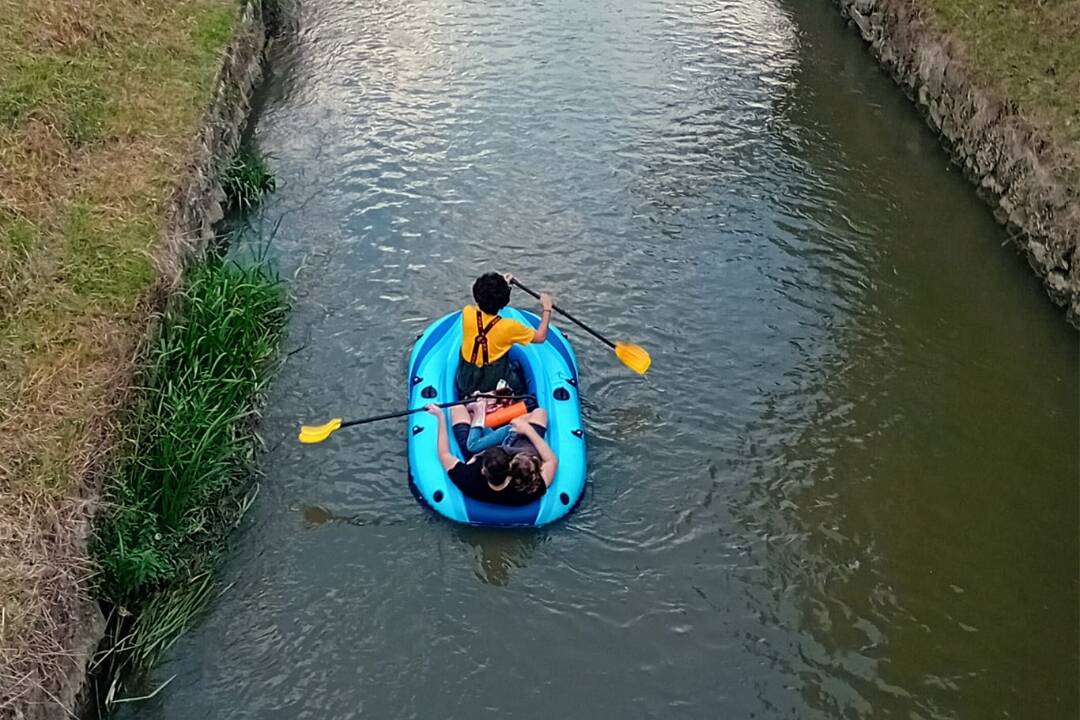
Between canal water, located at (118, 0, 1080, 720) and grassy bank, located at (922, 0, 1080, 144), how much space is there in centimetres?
105

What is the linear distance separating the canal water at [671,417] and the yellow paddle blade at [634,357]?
0.24 m

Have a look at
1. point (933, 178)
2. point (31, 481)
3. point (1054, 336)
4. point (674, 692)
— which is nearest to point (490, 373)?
point (674, 692)

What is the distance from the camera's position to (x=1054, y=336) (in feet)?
27.3

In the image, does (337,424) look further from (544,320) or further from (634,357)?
(634,357)

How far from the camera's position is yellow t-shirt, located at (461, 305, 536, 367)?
6699 mm

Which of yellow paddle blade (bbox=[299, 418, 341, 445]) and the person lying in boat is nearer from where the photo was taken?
the person lying in boat

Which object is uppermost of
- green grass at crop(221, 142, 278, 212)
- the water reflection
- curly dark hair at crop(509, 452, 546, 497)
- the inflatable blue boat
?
curly dark hair at crop(509, 452, 546, 497)

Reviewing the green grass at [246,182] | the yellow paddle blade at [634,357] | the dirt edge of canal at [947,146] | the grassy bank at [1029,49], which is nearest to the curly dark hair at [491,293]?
the yellow paddle blade at [634,357]

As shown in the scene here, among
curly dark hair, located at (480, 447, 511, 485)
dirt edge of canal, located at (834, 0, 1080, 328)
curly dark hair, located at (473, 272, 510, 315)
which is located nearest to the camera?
curly dark hair, located at (480, 447, 511, 485)

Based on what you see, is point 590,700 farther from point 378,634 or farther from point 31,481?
point 31,481

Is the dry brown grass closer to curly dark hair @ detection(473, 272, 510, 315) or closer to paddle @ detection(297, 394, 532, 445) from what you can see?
paddle @ detection(297, 394, 532, 445)

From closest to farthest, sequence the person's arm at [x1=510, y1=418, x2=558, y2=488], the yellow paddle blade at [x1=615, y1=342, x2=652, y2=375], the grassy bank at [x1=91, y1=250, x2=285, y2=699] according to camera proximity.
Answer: the grassy bank at [x1=91, y1=250, x2=285, y2=699] < the person's arm at [x1=510, y1=418, x2=558, y2=488] < the yellow paddle blade at [x1=615, y1=342, x2=652, y2=375]

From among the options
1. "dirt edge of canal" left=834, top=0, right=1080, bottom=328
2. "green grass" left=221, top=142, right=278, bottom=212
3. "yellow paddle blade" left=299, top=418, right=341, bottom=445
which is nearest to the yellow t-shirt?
"yellow paddle blade" left=299, top=418, right=341, bottom=445

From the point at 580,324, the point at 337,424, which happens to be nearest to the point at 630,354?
the point at 580,324
